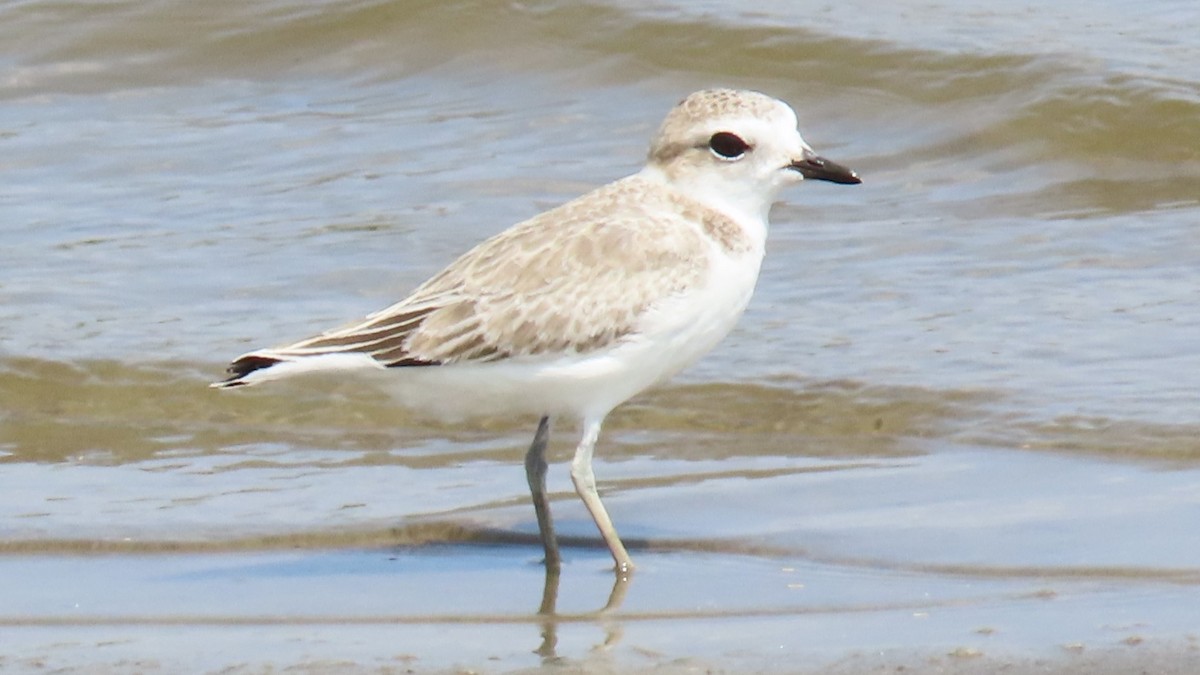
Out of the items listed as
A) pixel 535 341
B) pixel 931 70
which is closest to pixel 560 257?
pixel 535 341

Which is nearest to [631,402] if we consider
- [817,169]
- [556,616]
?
[817,169]

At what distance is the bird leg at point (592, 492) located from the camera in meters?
5.99

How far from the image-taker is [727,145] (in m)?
6.36

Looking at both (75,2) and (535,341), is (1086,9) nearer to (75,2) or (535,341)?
(75,2)

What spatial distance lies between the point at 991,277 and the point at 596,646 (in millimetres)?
4381

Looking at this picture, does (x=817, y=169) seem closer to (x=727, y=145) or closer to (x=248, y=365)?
(x=727, y=145)

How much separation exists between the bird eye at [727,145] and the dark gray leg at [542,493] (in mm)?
965

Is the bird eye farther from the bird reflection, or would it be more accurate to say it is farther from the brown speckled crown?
the bird reflection

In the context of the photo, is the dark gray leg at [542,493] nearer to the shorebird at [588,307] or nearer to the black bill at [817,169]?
the shorebird at [588,307]

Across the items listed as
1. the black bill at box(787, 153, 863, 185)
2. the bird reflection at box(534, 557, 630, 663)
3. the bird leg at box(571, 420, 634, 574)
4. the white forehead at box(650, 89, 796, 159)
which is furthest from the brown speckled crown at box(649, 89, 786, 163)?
the bird reflection at box(534, 557, 630, 663)

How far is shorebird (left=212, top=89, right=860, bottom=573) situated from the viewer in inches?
236

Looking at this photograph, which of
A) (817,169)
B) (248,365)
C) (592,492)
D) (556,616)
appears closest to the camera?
(556,616)

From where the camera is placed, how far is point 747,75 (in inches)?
512

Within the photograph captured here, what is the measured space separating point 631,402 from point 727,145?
5.70 ft
